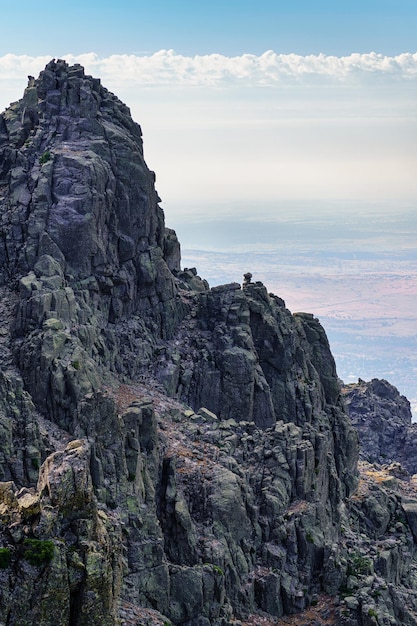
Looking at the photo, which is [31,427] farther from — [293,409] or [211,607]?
[293,409]

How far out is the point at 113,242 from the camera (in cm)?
9081

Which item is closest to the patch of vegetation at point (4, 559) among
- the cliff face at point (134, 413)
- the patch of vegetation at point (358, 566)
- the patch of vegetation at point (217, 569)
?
the cliff face at point (134, 413)

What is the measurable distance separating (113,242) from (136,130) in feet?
53.2

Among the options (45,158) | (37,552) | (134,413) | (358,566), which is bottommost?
(37,552)

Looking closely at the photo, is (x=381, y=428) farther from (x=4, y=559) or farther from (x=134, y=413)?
(x=4, y=559)

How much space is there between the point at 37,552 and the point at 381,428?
4264 inches

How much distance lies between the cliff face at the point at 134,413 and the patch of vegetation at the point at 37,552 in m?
0.11

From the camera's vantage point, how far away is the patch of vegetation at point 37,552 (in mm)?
Result: 44219

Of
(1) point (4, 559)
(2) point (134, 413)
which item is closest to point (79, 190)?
(2) point (134, 413)

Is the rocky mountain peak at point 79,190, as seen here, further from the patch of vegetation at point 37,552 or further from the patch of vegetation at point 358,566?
the patch of vegetation at point 37,552

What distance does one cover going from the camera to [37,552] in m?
44.3

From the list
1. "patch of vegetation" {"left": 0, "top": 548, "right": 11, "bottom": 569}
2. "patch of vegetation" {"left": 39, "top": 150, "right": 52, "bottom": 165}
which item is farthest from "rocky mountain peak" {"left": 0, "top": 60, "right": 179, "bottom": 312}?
"patch of vegetation" {"left": 0, "top": 548, "right": 11, "bottom": 569}

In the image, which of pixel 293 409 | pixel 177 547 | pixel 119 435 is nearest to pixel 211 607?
pixel 177 547

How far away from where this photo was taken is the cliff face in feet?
157
